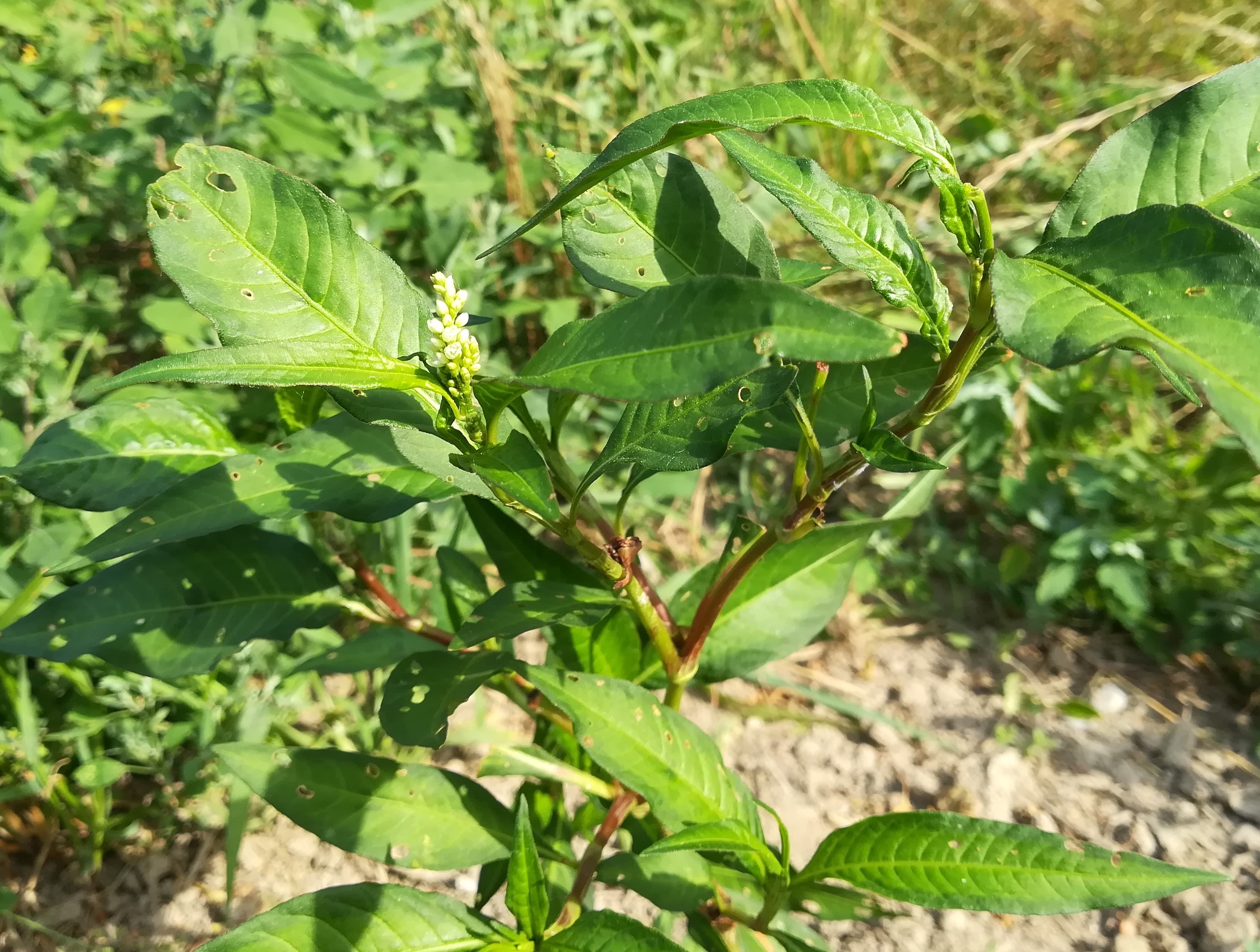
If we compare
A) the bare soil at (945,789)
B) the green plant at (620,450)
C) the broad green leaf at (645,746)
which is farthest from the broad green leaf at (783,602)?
the bare soil at (945,789)

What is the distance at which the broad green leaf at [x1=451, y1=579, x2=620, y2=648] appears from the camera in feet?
2.54

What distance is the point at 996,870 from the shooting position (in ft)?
2.54

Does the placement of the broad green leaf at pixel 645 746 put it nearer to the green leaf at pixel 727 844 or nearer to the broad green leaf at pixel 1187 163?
the green leaf at pixel 727 844

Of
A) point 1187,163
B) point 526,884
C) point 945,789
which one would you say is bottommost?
point 945,789

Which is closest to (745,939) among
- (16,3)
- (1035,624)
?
(1035,624)

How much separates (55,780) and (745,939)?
1407 mm

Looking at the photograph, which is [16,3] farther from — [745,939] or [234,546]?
[745,939]

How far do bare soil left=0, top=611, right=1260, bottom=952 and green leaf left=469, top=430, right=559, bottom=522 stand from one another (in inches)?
53.2

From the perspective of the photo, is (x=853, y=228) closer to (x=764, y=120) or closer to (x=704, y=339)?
(x=764, y=120)

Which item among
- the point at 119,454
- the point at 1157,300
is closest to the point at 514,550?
the point at 119,454

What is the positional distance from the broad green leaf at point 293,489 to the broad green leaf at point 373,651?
0.29 m

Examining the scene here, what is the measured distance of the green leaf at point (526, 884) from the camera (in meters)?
0.82

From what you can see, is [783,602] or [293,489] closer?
[293,489]

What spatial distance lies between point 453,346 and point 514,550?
0.48m
